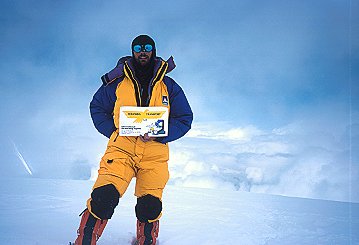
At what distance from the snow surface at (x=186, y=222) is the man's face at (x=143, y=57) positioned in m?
1.62

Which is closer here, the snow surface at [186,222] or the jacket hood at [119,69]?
the jacket hood at [119,69]

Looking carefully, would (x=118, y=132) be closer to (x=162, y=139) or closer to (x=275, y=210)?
(x=162, y=139)

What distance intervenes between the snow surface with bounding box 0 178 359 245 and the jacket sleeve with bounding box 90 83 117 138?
1015 mm

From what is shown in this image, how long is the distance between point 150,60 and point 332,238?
9.55ft

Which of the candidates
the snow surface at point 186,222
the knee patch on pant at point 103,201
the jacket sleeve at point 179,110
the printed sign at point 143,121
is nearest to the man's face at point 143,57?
the jacket sleeve at point 179,110

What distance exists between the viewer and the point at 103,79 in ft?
10.5

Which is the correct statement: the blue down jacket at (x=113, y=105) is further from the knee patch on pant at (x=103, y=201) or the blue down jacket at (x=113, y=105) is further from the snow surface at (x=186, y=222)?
the snow surface at (x=186, y=222)

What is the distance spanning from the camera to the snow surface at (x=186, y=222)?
3.59 meters

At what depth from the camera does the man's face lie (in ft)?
10.5

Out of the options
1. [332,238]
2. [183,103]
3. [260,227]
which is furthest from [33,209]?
[332,238]

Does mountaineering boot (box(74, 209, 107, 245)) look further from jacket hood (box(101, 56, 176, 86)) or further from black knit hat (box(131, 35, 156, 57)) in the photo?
black knit hat (box(131, 35, 156, 57))

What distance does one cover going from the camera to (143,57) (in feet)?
10.5

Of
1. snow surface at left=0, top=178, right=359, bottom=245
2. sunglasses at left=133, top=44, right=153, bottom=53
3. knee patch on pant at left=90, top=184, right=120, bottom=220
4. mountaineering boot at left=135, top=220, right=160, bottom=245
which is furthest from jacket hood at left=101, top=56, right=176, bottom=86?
snow surface at left=0, top=178, right=359, bottom=245

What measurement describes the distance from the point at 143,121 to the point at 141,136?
12 cm
